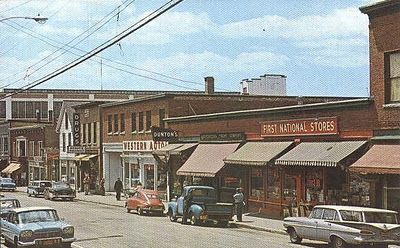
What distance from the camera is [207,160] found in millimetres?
38875

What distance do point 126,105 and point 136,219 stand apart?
22.1m

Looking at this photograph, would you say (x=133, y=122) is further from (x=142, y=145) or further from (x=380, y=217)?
(x=380, y=217)

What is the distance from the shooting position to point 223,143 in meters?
38.9

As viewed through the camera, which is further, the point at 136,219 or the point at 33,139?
the point at 33,139

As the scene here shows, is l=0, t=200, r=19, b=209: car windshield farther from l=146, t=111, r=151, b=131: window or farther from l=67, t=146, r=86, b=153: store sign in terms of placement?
l=67, t=146, r=86, b=153: store sign

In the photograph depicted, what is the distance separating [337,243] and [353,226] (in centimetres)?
83

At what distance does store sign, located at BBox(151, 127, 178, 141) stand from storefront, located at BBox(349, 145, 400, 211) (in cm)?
1955

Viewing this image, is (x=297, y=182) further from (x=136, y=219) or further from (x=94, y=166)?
(x=94, y=166)

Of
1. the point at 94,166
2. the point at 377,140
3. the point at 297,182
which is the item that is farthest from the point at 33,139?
the point at 377,140

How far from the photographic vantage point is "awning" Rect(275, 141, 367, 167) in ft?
90.8

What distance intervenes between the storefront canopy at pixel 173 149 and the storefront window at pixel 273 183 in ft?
27.8

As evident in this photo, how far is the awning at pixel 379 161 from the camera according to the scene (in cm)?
2478

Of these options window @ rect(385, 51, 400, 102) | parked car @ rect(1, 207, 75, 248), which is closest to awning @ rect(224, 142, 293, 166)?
window @ rect(385, 51, 400, 102)

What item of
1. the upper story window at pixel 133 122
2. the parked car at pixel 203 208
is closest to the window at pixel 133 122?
the upper story window at pixel 133 122
